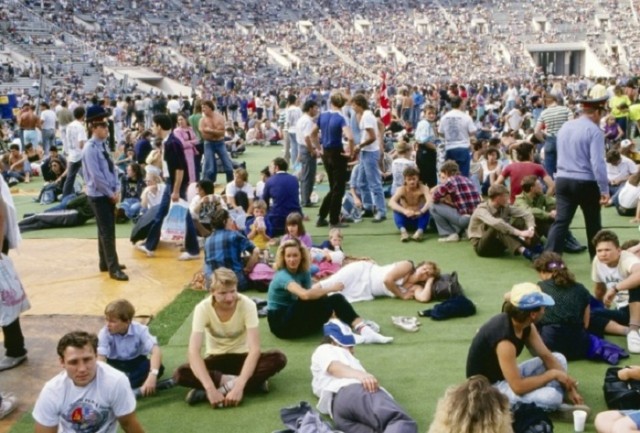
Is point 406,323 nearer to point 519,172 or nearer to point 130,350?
point 130,350

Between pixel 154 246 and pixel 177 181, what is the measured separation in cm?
91

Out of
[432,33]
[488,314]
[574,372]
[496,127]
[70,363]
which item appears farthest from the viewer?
[432,33]

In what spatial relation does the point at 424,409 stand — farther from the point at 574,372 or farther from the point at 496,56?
the point at 496,56

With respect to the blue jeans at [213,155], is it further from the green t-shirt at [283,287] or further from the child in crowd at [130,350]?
the child in crowd at [130,350]

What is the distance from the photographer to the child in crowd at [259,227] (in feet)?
31.2

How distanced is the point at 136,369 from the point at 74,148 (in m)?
8.24

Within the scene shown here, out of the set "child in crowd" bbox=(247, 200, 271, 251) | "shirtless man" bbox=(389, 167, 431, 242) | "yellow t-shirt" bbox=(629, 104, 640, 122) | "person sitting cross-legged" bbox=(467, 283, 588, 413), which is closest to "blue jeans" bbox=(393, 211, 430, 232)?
"shirtless man" bbox=(389, 167, 431, 242)

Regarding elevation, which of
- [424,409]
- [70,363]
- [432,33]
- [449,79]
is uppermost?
[432,33]

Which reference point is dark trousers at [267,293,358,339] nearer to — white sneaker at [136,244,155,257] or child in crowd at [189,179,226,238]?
child in crowd at [189,179,226,238]

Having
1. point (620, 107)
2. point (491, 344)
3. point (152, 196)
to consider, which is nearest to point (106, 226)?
point (152, 196)

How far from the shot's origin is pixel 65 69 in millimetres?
40219

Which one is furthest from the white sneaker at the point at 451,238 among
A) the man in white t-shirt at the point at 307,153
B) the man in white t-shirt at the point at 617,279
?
the man in white t-shirt at the point at 617,279

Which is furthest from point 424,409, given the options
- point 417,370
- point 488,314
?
point 488,314

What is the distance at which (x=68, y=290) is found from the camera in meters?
8.24
